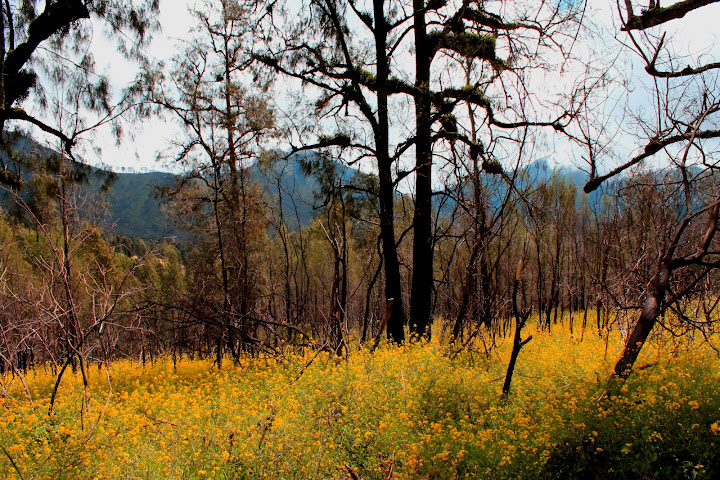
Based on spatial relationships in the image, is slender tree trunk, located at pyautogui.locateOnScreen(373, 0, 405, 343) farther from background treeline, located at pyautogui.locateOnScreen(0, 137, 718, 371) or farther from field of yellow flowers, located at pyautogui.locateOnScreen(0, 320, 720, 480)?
field of yellow flowers, located at pyautogui.locateOnScreen(0, 320, 720, 480)

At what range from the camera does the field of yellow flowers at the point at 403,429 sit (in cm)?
383

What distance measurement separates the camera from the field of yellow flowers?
383 centimetres

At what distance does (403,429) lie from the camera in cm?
445

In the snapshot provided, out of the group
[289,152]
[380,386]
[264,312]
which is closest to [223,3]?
[289,152]

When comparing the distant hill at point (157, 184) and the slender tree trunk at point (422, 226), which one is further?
the slender tree trunk at point (422, 226)

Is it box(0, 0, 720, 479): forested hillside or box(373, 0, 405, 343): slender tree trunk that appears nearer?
box(0, 0, 720, 479): forested hillside

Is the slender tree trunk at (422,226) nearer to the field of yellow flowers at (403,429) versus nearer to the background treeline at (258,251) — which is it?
the background treeline at (258,251)

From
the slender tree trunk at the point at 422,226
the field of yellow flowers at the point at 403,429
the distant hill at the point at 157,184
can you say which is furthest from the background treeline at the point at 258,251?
the field of yellow flowers at the point at 403,429

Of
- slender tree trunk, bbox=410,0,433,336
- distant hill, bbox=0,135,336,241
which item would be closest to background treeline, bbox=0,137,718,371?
distant hill, bbox=0,135,336,241

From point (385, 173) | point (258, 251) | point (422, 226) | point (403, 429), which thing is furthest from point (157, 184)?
point (403, 429)

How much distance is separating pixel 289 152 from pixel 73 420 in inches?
243

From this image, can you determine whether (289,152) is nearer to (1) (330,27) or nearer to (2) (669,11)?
(1) (330,27)

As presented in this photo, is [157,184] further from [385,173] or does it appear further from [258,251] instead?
[385,173]

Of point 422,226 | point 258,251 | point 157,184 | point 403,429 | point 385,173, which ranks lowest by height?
point 403,429
